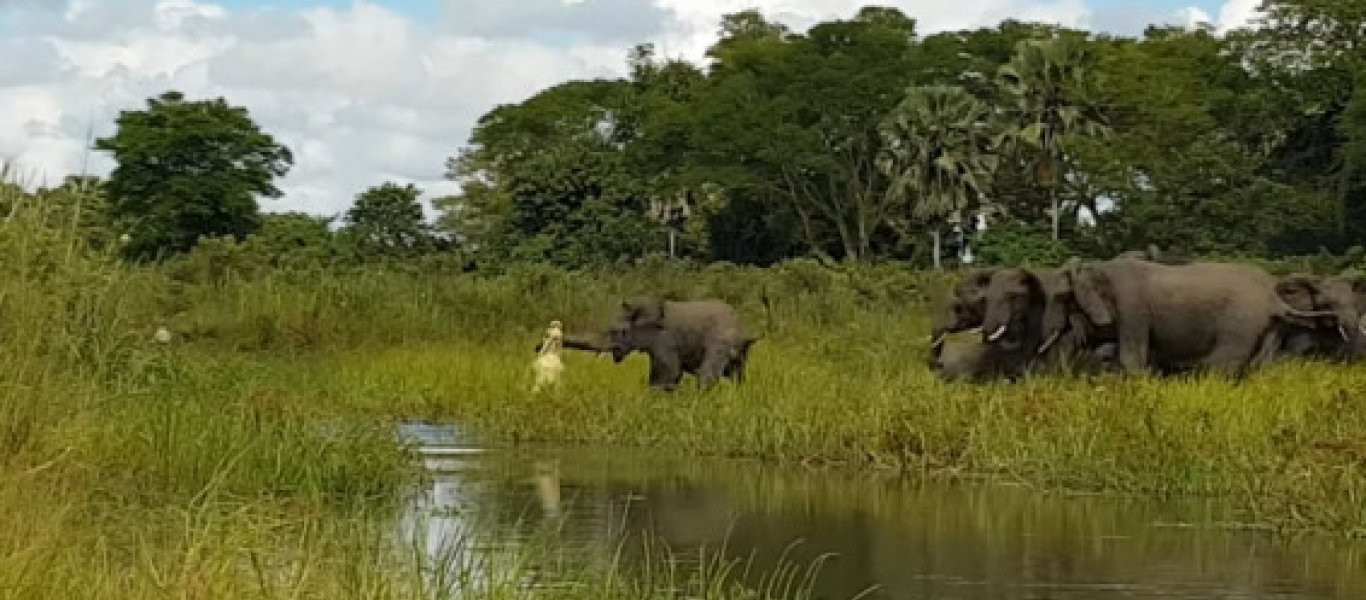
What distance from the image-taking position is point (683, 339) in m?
18.6

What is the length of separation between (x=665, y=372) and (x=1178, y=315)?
14.7 ft

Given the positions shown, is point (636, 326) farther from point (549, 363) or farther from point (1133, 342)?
point (1133, 342)

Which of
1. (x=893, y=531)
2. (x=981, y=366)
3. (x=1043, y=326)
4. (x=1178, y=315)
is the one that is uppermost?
(x=1178, y=315)

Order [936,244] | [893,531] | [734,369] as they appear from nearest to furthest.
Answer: [893,531] → [734,369] → [936,244]

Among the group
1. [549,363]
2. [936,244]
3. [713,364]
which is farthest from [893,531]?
[936,244]

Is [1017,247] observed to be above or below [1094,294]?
above

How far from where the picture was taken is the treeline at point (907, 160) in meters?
42.3

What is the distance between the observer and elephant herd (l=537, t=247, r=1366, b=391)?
56.1ft

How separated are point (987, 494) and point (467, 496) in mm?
3264

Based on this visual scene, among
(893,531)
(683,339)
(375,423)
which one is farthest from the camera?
(683,339)

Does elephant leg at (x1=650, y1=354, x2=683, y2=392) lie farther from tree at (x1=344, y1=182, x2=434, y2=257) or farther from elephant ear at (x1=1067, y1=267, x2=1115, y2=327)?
tree at (x1=344, y1=182, x2=434, y2=257)

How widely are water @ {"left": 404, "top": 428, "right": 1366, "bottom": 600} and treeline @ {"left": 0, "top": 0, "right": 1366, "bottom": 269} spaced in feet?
85.5

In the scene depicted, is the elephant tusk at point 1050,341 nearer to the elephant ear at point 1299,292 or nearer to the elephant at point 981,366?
the elephant at point 981,366

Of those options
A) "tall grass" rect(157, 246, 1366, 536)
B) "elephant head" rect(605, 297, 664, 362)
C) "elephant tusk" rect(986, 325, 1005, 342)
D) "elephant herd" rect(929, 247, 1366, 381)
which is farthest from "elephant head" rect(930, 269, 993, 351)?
"elephant head" rect(605, 297, 664, 362)
